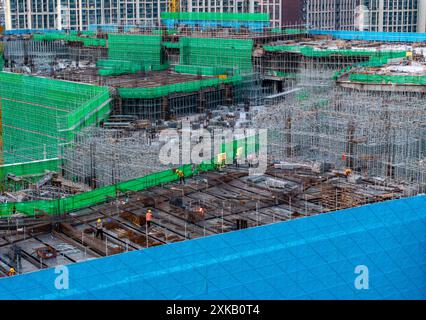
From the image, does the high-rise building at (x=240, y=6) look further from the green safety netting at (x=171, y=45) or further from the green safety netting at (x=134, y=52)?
the green safety netting at (x=171, y=45)

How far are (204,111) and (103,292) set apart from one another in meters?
20.9

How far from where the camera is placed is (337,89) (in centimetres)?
3247

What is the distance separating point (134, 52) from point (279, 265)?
1163 inches

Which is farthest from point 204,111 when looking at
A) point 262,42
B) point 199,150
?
point 199,150

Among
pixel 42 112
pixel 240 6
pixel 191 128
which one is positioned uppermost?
pixel 240 6

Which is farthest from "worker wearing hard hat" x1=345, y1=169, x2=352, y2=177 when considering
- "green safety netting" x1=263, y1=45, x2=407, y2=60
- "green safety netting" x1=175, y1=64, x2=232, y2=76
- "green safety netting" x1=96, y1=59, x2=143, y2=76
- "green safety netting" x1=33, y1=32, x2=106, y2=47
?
"green safety netting" x1=33, y1=32, x2=106, y2=47

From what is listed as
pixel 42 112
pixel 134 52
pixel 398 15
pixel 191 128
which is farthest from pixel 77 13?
pixel 191 128

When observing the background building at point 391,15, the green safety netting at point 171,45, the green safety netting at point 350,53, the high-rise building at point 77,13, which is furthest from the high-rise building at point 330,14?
the green safety netting at point 350,53

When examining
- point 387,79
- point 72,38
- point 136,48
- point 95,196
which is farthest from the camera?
point 72,38

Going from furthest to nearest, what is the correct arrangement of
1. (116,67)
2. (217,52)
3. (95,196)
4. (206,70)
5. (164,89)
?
(217,52)
(116,67)
(206,70)
(164,89)
(95,196)

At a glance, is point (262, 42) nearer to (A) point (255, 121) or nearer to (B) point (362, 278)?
(A) point (255, 121)

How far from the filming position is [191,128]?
95.9 ft

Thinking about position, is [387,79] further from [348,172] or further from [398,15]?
[398,15]

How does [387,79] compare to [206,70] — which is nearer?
[387,79]
